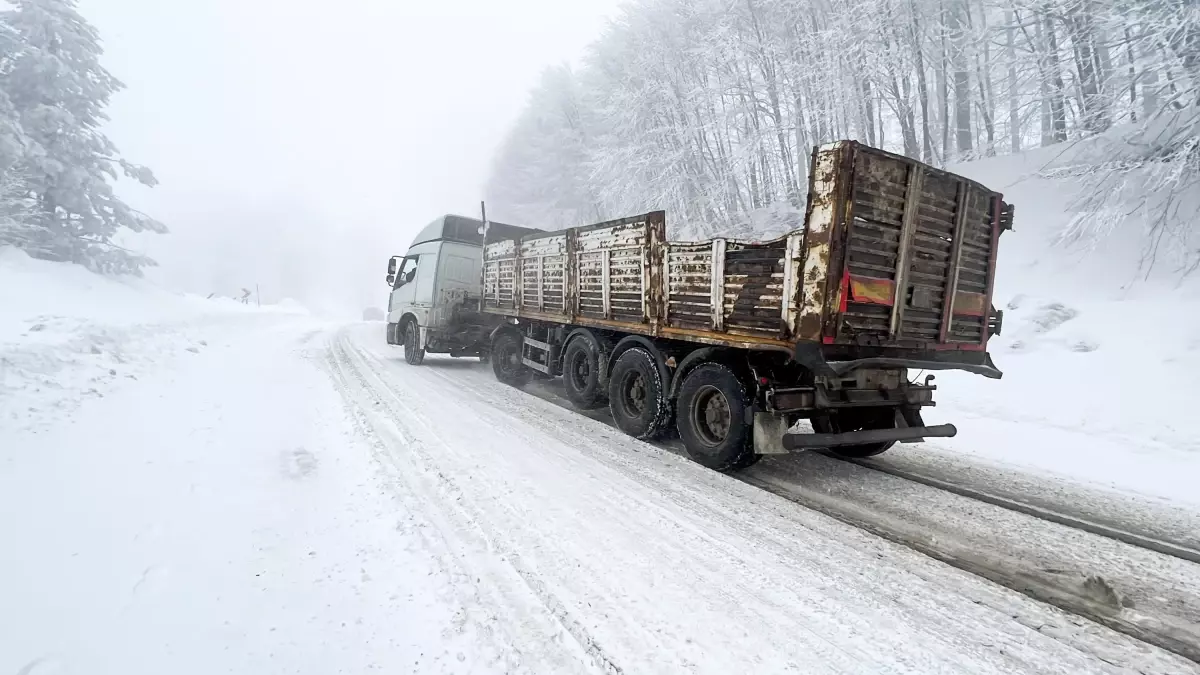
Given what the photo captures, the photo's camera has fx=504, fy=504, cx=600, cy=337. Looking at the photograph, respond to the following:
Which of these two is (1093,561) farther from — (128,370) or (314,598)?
(128,370)

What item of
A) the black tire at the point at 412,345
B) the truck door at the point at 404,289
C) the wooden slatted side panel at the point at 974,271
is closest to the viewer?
the wooden slatted side panel at the point at 974,271

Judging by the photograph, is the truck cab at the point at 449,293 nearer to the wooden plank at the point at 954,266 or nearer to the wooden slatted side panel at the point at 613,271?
the wooden slatted side panel at the point at 613,271

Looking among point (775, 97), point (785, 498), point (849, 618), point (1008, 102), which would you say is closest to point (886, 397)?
point (785, 498)

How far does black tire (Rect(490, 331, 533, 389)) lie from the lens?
884 cm

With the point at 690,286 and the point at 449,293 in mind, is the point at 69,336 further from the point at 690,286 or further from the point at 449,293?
the point at 690,286

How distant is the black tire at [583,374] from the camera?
21.4ft

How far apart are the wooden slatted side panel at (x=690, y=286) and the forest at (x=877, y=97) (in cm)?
764

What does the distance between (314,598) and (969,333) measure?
546cm

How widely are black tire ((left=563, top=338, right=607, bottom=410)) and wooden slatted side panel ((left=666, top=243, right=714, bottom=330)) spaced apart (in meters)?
1.64

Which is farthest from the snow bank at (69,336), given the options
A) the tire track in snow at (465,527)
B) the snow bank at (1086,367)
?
the snow bank at (1086,367)

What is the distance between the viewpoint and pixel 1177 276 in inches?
321

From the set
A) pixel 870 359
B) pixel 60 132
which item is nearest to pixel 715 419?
pixel 870 359

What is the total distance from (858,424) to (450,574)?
13.4ft

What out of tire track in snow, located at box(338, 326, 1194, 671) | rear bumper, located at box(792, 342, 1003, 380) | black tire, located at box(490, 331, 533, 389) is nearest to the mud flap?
tire track in snow, located at box(338, 326, 1194, 671)
